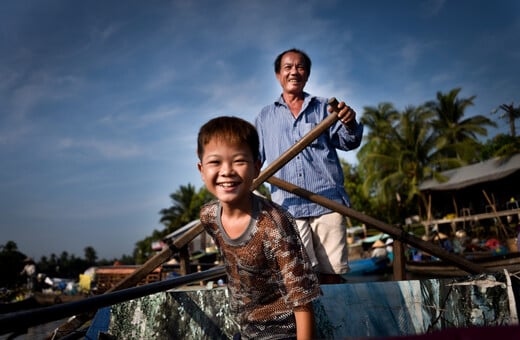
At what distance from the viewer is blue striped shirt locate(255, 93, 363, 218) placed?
2518 mm

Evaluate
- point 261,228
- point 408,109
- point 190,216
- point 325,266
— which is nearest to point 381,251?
point 408,109

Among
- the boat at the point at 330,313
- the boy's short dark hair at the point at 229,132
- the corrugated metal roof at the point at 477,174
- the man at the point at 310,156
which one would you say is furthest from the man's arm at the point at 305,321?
the corrugated metal roof at the point at 477,174

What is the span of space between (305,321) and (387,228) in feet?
4.93

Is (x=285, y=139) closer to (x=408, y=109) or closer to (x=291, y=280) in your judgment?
(x=291, y=280)

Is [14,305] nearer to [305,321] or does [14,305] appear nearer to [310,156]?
[305,321]

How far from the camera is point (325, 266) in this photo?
2.48 meters

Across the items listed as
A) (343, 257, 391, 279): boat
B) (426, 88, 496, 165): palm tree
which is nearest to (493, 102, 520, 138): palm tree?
(426, 88, 496, 165): palm tree

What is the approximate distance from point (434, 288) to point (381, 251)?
16037 mm

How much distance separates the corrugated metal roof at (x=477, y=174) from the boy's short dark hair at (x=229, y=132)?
58.3 ft

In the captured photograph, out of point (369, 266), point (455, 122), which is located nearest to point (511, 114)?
point (455, 122)

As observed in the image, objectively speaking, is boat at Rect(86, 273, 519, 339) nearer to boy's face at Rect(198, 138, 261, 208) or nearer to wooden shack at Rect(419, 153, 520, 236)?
boy's face at Rect(198, 138, 261, 208)

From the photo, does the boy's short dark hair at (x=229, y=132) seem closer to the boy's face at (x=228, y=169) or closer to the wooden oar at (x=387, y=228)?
the boy's face at (x=228, y=169)

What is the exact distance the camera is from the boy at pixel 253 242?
1.31 meters

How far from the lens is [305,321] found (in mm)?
1259
